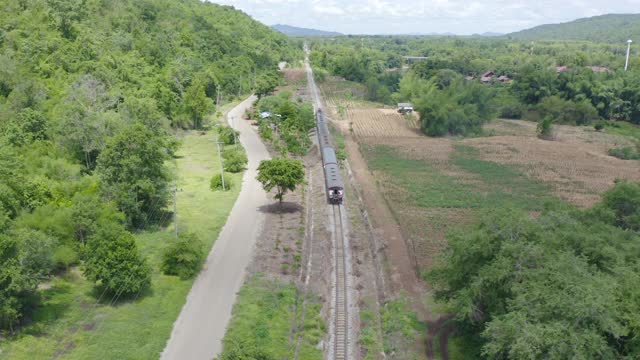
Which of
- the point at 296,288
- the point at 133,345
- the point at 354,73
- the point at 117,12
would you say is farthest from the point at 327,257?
the point at 354,73

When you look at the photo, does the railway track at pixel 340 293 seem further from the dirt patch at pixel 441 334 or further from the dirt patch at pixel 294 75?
the dirt patch at pixel 294 75

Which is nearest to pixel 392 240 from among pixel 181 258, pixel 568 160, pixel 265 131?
pixel 181 258

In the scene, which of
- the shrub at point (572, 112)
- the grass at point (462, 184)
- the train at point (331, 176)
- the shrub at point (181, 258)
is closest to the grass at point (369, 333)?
the shrub at point (181, 258)

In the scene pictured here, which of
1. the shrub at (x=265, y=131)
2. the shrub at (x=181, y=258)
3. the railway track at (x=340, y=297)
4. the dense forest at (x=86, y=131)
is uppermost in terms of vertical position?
the dense forest at (x=86, y=131)

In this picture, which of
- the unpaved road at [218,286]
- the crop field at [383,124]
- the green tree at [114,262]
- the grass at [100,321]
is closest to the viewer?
the grass at [100,321]

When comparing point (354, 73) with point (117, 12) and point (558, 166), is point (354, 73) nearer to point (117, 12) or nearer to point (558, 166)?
point (117, 12)

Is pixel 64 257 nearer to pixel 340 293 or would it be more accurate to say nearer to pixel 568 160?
pixel 340 293

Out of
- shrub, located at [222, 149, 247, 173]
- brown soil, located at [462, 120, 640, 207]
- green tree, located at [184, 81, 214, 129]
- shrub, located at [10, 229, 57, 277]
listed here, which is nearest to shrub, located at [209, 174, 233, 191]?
shrub, located at [222, 149, 247, 173]
